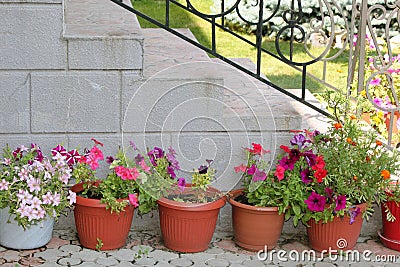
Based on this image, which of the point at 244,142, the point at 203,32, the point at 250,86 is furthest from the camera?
the point at 203,32

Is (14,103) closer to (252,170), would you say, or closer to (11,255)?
(11,255)

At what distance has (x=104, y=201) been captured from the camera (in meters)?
3.73

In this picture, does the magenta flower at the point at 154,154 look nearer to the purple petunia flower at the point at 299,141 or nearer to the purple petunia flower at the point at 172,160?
the purple petunia flower at the point at 172,160

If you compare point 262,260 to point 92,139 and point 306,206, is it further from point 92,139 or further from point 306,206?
point 92,139

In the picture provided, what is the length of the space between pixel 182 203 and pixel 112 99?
2.08ft

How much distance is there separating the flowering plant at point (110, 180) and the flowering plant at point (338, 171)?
731 mm

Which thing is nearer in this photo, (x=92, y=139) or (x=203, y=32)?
(x=92, y=139)

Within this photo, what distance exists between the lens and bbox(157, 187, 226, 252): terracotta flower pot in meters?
3.77

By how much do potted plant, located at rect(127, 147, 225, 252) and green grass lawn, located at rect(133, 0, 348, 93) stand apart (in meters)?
2.62

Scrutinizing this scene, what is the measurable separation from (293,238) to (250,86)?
0.94 metres

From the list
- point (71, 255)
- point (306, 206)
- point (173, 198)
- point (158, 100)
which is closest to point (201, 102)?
point (158, 100)

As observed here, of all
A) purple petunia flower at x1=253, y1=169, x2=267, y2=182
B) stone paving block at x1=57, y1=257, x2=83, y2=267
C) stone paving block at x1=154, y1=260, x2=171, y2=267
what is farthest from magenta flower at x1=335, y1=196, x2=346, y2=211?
stone paving block at x1=57, y1=257, x2=83, y2=267

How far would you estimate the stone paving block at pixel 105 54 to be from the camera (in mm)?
3779

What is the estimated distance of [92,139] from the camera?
12.6 feet
